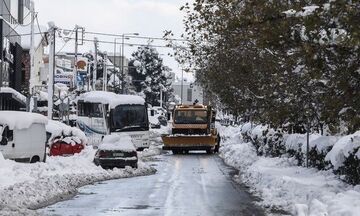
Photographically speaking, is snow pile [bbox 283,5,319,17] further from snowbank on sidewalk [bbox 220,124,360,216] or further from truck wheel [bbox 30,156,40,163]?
truck wheel [bbox 30,156,40,163]

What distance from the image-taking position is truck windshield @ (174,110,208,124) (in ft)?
148

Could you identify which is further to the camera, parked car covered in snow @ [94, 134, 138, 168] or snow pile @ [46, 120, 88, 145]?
snow pile @ [46, 120, 88, 145]

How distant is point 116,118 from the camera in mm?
41875

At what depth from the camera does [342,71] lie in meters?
13.0

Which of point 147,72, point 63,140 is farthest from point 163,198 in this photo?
point 147,72

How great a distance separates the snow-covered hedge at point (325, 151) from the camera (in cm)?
1689

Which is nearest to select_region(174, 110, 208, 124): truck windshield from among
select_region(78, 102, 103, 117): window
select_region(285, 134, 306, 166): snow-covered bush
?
select_region(78, 102, 103, 117): window

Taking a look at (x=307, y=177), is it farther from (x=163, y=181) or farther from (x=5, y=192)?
(x=5, y=192)

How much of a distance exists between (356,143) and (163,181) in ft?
26.1

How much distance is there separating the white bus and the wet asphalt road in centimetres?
1675

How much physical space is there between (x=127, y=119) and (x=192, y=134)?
464cm

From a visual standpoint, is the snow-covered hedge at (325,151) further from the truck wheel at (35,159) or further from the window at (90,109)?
the window at (90,109)

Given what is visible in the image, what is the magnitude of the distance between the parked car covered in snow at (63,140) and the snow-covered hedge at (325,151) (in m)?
8.72

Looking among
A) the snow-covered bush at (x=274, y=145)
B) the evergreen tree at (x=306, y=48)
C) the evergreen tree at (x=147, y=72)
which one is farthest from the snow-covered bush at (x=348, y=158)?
the evergreen tree at (x=147, y=72)
